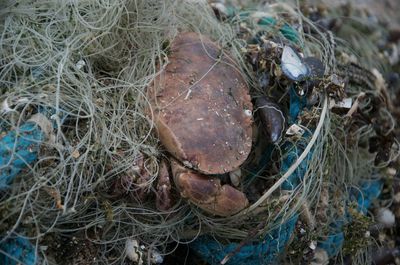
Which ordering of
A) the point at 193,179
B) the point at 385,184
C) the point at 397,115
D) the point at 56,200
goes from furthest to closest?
the point at 397,115 → the point at 385,184 → the point at 193,179 → the point at 56,200

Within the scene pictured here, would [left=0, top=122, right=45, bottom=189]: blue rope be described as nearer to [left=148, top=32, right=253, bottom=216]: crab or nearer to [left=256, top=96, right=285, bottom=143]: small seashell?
[left=148, top=32, right=253, bottom=216]: crab

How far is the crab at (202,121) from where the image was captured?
2473mm

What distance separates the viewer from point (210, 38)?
9.87 ft

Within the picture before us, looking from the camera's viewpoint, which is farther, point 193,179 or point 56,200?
point 193,179

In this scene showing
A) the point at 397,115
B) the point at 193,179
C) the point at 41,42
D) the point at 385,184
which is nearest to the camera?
the point at 193,179

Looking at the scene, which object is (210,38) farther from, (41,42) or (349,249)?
(349,249)

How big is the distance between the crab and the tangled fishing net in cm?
6

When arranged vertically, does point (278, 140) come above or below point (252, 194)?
above

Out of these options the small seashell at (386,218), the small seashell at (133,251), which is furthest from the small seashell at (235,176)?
the small seashell at (386,218)

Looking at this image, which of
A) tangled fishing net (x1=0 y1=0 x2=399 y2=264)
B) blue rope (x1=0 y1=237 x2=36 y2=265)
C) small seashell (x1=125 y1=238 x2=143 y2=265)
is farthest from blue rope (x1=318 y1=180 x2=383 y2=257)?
blue rope (x1=0 y1=237 x2=36 y2=265)

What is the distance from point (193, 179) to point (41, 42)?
886 mm

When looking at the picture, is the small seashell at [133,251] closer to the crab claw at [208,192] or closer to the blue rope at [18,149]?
the crab claw at [208,192]

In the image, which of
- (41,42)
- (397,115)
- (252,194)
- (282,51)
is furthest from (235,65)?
(397,115)

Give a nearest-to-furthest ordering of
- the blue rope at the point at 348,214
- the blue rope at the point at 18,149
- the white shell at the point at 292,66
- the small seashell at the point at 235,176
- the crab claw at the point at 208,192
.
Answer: the blue rope at the point at 18,149, the crab claw at the point at 208,192, the small seashell at the point at 235,176, the white shell at the point at 292,66, the blue rope at the point at 348,214
